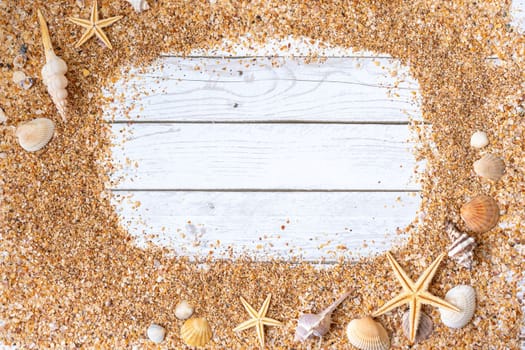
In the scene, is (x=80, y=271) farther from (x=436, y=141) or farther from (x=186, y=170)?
(x=436, y=141)

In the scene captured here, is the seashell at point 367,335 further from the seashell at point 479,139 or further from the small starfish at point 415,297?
the seashell at point 479,139

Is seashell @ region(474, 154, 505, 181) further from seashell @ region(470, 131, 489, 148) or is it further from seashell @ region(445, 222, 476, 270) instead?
seashell @ region(445, 222, 476, 270)

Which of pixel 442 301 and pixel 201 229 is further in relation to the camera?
pixel 201 229

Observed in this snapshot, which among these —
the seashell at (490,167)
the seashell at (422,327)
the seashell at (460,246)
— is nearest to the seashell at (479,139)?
the seashell at (490,167)

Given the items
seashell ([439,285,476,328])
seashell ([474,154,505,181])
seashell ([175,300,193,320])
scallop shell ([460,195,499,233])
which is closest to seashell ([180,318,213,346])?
seashell ([175,300,193,320])

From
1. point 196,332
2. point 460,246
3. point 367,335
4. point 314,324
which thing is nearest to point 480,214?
point 460,246

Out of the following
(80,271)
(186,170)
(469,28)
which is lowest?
(80,271)

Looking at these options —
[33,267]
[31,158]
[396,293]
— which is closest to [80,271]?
[33,267]
